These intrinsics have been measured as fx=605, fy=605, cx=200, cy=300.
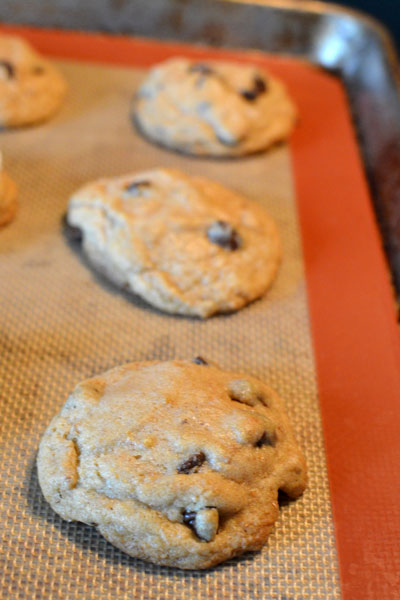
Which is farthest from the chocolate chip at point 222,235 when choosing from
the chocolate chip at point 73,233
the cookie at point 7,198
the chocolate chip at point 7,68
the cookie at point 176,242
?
the chocolate chip at point 7,68

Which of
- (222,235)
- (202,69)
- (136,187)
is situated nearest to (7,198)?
(136,187)

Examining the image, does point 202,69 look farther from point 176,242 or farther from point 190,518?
point 190,518

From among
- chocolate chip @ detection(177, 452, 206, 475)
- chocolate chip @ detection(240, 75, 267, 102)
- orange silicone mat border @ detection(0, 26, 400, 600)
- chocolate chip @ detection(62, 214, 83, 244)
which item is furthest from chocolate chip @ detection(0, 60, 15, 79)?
chocolate chip @ detection(177, 452, 206, 475)

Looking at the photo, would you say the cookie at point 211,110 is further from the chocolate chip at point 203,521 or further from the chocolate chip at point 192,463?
the chocolate chip at point 203,521

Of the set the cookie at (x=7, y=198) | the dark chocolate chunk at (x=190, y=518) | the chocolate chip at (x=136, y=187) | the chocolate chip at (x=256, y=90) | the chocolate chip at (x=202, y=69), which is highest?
the chocolate chip at (x=256, y=90)

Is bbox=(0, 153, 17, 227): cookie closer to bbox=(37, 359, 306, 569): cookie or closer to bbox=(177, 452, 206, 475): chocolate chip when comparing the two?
bbox=(37, 359, 306, 569): cookie

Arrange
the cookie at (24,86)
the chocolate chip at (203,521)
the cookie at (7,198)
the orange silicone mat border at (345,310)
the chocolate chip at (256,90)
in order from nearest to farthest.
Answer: the chocolate chip at (203,521)
the orange silicone mat border at (345,310)
the cookie at (7,198)
the cookie at (24,86)
the chocolate chip at (256,90)
